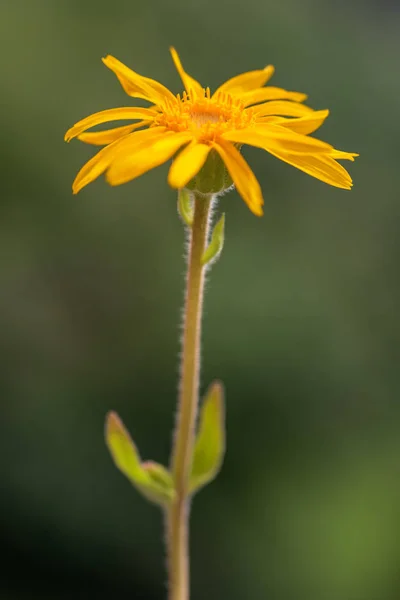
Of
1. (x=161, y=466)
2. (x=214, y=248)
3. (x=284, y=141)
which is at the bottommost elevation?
(x=161, y=466)

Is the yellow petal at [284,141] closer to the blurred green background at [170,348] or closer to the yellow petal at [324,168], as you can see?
the yellow petal at [324,168]

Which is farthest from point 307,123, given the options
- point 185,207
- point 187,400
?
point 187,400

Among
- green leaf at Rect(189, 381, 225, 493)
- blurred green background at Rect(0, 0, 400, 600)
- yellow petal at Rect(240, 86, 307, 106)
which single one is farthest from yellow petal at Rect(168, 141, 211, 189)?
blurred green background at Rect(0, 0, 400, 600)

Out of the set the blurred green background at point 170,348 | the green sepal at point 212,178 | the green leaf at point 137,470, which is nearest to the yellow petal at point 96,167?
the green sepal at point 212,178

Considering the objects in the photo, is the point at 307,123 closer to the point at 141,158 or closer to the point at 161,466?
the point at 141,158

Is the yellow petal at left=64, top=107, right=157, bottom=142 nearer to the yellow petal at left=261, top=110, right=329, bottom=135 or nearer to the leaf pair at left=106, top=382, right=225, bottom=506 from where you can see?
the yellow petal at left=261, top=110, right=329, bottom=135
